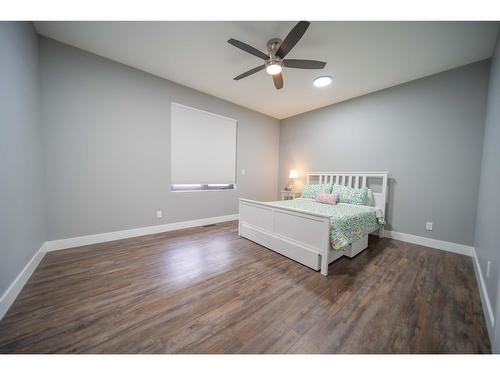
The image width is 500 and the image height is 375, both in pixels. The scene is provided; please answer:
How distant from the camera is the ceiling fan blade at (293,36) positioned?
5.20 feet

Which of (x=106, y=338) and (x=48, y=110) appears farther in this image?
(x=48, y=110)

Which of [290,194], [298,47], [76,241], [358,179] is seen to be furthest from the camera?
[290,194]

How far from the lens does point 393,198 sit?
3.18m

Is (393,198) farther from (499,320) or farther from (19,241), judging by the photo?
(19,241)

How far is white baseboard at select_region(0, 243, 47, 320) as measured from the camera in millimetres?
1316

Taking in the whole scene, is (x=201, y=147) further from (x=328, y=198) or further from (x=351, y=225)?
(x=351, y=225)

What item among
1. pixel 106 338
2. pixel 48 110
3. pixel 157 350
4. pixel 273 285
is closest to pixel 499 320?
pixel 273 285

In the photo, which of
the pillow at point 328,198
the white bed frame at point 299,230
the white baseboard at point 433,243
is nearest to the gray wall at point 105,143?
the white bed frame at point 299,230

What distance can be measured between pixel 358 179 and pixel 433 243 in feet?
4.76

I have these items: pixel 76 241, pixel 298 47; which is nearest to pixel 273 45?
pixel 298 47

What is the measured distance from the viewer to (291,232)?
2307mm

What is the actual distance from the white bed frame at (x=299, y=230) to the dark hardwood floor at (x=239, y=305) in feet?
0.49
